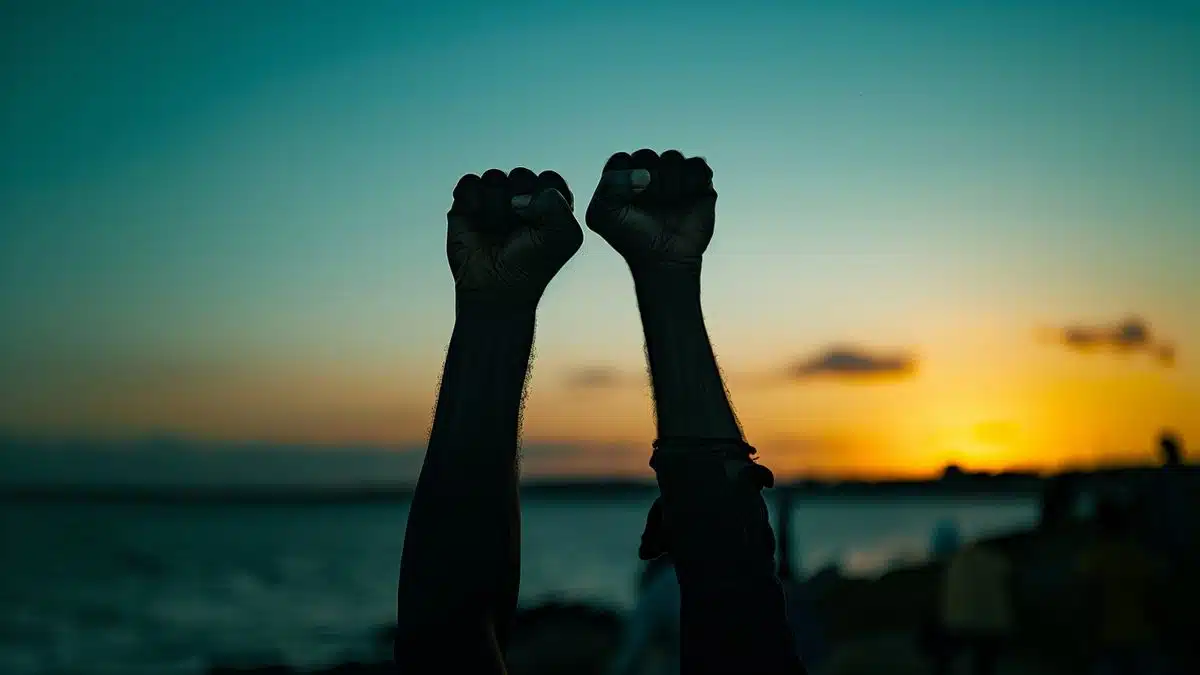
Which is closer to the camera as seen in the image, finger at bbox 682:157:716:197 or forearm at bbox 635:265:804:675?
forearm at bbox 635:265:804:675

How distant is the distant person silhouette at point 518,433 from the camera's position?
2.80 meters

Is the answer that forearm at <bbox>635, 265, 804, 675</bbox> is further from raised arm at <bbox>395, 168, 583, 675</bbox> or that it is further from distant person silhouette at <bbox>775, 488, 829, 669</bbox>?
distant person silhouette at <bbox>775, 488, 829, 669</bbox>

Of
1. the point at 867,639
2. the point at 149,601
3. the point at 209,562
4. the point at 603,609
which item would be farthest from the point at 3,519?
the point at 867,639

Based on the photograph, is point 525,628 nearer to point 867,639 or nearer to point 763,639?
point 867,639

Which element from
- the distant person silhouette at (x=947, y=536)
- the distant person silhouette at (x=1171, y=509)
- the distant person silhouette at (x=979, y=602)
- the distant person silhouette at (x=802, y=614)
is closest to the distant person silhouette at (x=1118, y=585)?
the distant person silhouette at (x=979, y=602)

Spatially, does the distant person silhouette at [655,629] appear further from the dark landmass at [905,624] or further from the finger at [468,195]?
the finger at [468,195]

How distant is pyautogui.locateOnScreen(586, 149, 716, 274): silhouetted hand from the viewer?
309 cm

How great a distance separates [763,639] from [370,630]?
23260mm

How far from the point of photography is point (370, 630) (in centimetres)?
2453

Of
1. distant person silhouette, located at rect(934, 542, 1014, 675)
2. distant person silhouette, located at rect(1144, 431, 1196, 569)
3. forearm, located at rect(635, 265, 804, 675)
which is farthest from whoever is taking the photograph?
distant person silhouette, located at rect(1144, 431, 1196, 569)

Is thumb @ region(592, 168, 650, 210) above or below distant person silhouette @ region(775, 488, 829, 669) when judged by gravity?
above

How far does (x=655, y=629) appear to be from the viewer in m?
11.1

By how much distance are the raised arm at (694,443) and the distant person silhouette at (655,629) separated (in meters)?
8.29

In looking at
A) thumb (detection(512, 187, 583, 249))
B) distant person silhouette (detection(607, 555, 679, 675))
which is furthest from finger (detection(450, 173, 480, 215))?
distant person silhouette (detection(607, 555, 679, 675))
